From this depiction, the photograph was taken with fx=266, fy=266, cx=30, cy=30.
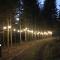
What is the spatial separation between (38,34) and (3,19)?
2327 inches

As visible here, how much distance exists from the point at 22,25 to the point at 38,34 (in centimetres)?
2888

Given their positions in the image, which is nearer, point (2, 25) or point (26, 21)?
point (2, 25)

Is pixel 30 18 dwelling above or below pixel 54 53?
above

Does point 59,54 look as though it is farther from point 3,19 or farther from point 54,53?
point 3,19

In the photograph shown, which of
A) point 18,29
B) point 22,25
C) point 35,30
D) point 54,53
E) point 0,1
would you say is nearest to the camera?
point 54,53

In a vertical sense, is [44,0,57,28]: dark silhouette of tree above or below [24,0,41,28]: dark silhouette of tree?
below

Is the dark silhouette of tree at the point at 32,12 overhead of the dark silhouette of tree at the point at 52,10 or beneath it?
overhead

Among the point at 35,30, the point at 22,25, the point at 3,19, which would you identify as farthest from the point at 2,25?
the point at 35,30

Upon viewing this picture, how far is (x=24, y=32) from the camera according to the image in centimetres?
8212

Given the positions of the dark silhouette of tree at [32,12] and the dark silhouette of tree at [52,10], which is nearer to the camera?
the dark silhouette of tree at [52,10]

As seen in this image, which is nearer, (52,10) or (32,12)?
(52,10)

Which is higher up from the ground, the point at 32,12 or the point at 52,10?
the point at 32,12

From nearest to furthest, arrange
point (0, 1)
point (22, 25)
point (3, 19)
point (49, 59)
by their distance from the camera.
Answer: point (49, 59) → point (0, 1) → point (3, 19) → point (22, 25)

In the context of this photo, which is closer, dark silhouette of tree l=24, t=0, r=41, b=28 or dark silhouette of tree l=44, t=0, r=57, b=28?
dark silhouette of tree l=44, t=0, r=57, b=28
